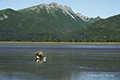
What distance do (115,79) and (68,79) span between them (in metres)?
5.83

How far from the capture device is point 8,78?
80.9 feet

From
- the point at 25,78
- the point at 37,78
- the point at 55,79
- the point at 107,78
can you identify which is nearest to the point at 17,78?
the point at 25,78

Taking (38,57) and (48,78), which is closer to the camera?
(48,78)

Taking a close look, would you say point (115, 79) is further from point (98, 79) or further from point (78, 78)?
point (78, 78)

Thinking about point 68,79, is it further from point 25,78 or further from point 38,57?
point 38,57

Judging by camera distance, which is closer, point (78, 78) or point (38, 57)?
point (78, 78)

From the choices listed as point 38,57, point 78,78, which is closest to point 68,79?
point 78,78

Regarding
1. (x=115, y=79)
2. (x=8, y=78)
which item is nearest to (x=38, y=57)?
(x=8, y=78)

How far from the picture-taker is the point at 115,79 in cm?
2388

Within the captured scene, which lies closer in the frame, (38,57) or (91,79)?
(91,79)

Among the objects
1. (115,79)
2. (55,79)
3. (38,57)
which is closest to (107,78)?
(115,79)

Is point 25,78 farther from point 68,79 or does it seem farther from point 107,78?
point 107,78

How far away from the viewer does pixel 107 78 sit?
24719 millimetres

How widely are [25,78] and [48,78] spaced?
296 centimetres
